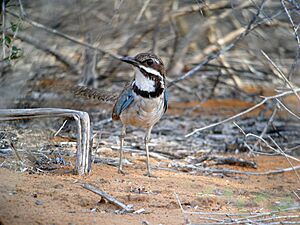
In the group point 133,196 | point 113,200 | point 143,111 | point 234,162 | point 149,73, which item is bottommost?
point 234,162

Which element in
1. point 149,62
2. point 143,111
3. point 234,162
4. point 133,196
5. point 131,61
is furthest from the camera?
point 234,162

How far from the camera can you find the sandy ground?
4.25 metres

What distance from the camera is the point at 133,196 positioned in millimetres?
4992

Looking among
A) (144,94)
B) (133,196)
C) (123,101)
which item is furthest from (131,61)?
(133,196)

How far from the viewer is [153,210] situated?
15.4ft

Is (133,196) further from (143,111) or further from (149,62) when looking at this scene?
(149,62)

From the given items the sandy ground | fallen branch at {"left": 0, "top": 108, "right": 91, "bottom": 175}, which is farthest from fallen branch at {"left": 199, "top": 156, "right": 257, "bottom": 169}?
fallen branch at {"left": 0, "top": 108, "right": 91, "bottom": 175}

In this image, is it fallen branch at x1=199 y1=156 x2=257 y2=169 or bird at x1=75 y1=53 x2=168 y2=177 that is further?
fallen branch at x1=199 y1=156 x2=257 y2=169

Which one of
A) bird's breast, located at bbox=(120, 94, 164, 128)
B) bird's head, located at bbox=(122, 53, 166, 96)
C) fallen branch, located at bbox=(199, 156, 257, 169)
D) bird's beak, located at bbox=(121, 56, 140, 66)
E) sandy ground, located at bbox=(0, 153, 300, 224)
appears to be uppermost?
bird's beak, located at bbox=(121, 56, 140, 66)

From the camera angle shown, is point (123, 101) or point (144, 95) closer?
point (144, 95)

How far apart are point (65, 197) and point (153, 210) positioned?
2.18ft

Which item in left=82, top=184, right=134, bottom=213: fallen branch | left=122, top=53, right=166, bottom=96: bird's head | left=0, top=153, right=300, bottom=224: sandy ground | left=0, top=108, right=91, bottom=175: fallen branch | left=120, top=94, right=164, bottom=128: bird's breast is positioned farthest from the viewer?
Answer: left=120, top=94, right=164, bottom=128: bird's breast

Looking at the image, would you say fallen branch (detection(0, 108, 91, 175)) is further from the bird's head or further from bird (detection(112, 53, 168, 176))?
the bird's head

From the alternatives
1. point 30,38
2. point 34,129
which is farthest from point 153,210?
point 30,38
